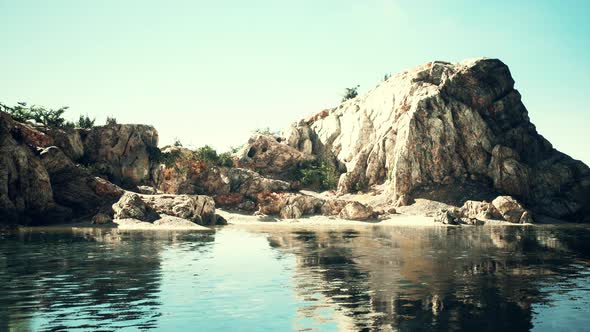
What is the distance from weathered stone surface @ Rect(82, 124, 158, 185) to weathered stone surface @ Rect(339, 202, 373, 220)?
103 feet

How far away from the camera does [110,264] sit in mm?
30500

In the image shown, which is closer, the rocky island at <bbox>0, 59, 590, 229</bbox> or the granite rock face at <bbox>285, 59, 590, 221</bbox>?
the rocky island at <bbox>0, 59, 590, 229</bbox>

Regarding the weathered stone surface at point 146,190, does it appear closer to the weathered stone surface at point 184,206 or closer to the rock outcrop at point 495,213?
the weathered stone surface at point 184,206

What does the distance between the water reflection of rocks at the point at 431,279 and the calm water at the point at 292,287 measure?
0.22 feet

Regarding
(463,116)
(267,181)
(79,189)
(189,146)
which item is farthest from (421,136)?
(79,189)

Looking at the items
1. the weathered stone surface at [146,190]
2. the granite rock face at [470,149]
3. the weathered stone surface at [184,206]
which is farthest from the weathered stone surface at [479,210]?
the weathered stone surface at [146,190]

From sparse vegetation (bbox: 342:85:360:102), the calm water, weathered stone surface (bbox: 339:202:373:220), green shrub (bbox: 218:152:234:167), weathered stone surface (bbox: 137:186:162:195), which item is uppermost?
sparse vegetation (bbox: 342:85:360:102)

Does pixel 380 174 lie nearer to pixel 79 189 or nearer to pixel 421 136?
pixel 421 136

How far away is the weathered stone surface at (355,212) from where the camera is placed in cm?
7631

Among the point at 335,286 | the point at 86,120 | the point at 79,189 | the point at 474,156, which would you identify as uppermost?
the point at 86,120

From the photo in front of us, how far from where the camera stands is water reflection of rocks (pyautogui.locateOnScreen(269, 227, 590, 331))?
16844 mm

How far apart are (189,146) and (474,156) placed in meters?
50.1

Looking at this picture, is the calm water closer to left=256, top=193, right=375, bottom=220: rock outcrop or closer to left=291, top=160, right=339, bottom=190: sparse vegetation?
left=256, top=193, right=375, bottom=220: rock outcrop

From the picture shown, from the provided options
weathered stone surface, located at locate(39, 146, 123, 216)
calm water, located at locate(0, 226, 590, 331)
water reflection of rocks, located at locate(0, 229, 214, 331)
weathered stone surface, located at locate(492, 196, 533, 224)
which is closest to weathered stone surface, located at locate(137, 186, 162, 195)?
weathered stone surface, located at locate(39, 146, 123, 216)
